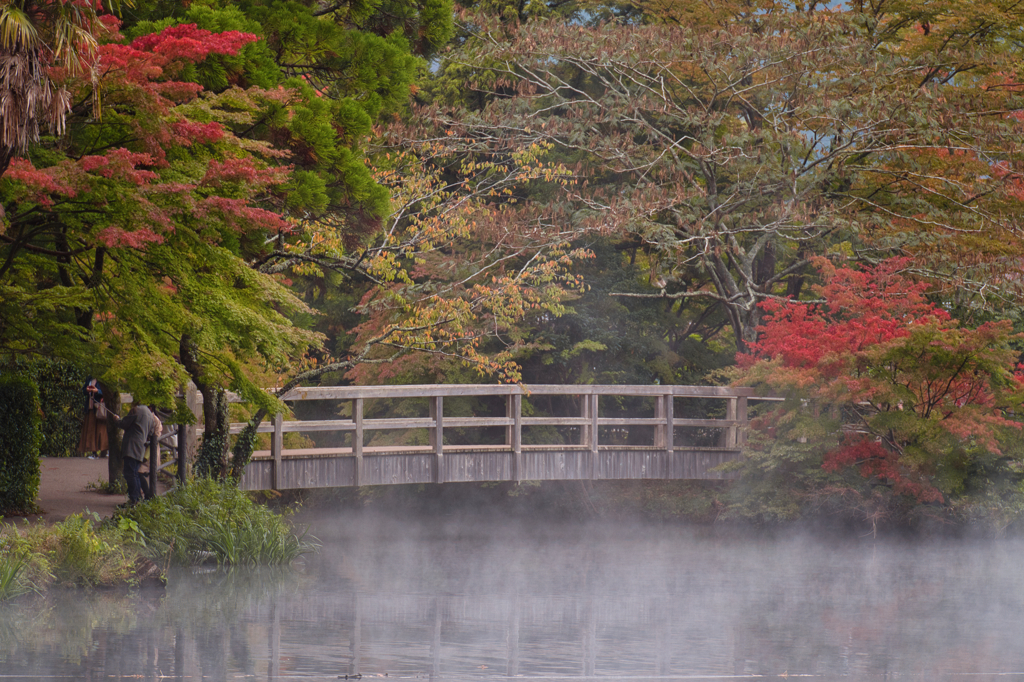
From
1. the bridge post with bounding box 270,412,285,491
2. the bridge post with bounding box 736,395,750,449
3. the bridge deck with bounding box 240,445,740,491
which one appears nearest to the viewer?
the bridge post with bounding box 270,412,285,491

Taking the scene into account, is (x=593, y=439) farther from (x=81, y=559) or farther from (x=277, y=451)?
(x=81, y=559)

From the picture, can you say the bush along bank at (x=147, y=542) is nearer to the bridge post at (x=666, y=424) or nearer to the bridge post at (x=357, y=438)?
the bridge post at (x=357, y=438)

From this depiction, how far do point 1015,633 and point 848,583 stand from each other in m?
2.60

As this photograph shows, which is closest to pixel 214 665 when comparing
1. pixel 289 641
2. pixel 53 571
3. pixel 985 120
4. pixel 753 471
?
pixel 289 641

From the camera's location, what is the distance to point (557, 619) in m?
8.88

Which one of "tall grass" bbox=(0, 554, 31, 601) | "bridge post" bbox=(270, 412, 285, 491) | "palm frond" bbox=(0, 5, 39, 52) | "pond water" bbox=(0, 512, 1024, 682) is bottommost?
"pond water" bbox=(0, 512, 1024, 682)

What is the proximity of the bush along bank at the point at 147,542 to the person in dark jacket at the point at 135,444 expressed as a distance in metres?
0.35

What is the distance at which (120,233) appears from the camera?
24.3ft

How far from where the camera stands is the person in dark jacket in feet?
34.6

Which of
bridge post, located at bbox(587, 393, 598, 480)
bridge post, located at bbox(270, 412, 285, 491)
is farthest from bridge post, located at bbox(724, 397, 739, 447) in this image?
bridge post, located at bbox(270, 412, 285, 491)

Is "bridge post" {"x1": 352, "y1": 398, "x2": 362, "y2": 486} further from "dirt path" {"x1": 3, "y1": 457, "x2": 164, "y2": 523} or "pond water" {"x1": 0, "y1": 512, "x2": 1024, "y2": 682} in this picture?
"dirt path" {"x1": 3, "y1": 457, "x2": 164, "y2": 523}

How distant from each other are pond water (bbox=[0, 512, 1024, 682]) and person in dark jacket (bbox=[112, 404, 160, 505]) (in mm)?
1374

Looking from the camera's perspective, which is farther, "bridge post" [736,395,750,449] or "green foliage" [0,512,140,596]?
"bridge post" [736,395,750,449]

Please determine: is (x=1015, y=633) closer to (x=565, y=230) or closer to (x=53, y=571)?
(x=53, y=571)
